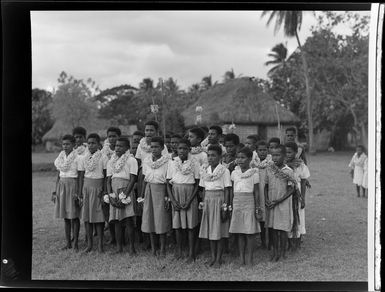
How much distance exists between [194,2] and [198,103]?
1.05 m

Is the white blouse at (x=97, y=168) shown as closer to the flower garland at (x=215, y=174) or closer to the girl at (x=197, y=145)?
the girl at (x=197, y=145)

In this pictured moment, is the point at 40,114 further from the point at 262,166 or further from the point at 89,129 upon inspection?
the point at 262,166

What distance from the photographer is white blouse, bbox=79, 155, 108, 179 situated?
4.80 metres

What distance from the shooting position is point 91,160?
15.7 ft

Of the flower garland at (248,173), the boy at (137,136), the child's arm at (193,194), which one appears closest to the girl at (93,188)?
the boy at (137,136)

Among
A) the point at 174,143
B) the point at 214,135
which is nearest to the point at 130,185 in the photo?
the point at 174,143

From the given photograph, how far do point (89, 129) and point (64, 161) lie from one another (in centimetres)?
40

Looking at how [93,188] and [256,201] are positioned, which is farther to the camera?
[93,188]

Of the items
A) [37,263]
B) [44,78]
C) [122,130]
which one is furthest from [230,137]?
[37,263]

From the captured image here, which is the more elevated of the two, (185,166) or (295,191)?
(185,166)

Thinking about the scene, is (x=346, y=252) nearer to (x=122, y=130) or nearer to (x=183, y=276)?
(x=183, y=276)

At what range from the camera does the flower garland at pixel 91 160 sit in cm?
479

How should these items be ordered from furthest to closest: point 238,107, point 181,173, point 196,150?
point 238,107
point 196,150
point 181,173

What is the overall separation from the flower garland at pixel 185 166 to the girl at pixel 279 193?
0.74m
